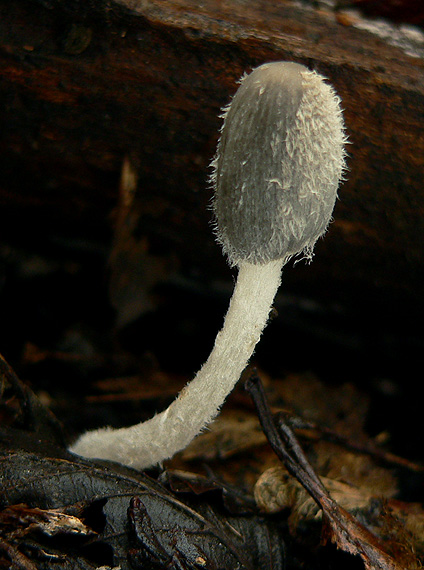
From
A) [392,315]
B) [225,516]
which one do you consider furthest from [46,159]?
[392,315]

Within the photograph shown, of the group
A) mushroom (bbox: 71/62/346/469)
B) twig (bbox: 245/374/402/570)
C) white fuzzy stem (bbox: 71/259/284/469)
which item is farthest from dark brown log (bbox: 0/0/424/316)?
twig (bbox: 245/374/402/570)

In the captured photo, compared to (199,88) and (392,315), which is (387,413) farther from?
(199,88)

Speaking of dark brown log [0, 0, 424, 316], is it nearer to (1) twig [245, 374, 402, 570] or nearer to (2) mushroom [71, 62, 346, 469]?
(2) mushroom [71, 62, 346, 469]

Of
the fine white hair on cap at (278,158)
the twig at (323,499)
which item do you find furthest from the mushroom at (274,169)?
the twig at (323,499)

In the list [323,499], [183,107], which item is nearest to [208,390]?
[323,499]

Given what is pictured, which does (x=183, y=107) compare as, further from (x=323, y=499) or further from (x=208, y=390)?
(x=323, y=499)
